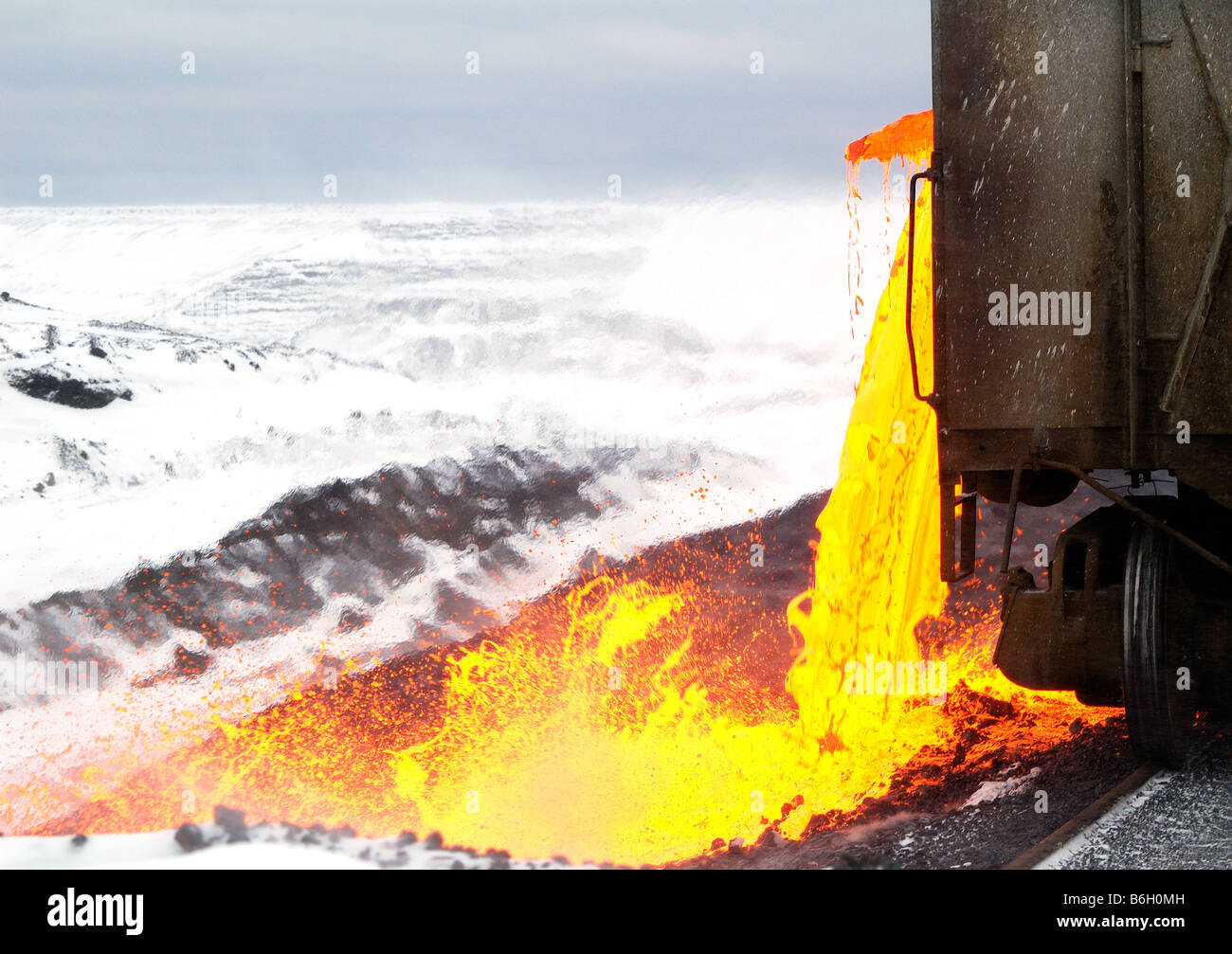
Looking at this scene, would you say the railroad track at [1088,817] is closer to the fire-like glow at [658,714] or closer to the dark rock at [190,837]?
the fire-like glow at [658,714]

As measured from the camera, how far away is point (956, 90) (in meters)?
4.07

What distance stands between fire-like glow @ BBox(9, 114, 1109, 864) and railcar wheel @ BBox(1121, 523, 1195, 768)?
113 centimetres

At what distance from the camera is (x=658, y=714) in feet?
27.0

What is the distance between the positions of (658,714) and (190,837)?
4.65 metres

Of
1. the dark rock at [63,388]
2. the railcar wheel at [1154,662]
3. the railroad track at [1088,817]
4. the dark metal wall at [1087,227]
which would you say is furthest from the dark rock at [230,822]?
the dark rock at [63,388]

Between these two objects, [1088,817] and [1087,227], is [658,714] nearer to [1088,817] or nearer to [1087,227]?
[1088,817]

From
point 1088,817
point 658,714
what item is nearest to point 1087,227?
point 1088,817

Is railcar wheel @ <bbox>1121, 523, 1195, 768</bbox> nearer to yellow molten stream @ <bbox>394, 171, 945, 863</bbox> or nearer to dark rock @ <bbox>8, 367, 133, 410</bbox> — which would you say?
yellow molten stream @ <bbox>394, 171, 945, 863</bbox>

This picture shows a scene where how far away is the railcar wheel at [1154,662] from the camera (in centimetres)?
395

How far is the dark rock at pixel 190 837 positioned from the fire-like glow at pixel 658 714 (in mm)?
2171

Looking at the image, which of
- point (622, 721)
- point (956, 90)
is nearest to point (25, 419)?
point (622, 721)

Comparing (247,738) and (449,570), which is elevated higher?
(449,570)
